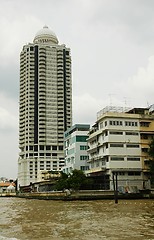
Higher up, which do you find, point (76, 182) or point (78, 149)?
point (78, 149)

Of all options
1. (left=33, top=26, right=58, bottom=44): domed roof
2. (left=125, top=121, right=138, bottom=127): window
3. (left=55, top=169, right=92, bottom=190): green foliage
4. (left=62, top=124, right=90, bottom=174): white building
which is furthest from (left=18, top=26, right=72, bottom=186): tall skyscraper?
(left=125, top=121, right=138, bottom=127): window

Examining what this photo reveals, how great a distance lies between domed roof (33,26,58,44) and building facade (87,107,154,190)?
96124 millimetres

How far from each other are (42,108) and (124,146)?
8312 centimetres

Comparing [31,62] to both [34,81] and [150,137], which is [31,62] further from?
[150,137]

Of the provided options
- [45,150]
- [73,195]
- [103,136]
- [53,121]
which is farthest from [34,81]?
[73,195]

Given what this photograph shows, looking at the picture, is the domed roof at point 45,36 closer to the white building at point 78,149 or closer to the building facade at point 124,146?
the white building at point 78,149

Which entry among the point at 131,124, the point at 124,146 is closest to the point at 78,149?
the point at 131,124

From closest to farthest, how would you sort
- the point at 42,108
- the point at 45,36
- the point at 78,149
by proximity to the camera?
the point at 78,149, the point at 42,108, the point at 45,36

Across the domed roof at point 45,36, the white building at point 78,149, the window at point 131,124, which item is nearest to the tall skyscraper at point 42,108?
the domed roof at point 45,36

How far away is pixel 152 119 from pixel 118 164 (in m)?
12.4

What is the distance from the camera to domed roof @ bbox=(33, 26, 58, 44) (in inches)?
6284

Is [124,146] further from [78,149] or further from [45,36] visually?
[45,36]

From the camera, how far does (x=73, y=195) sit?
199 feet

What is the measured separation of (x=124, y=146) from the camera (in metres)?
67.9
